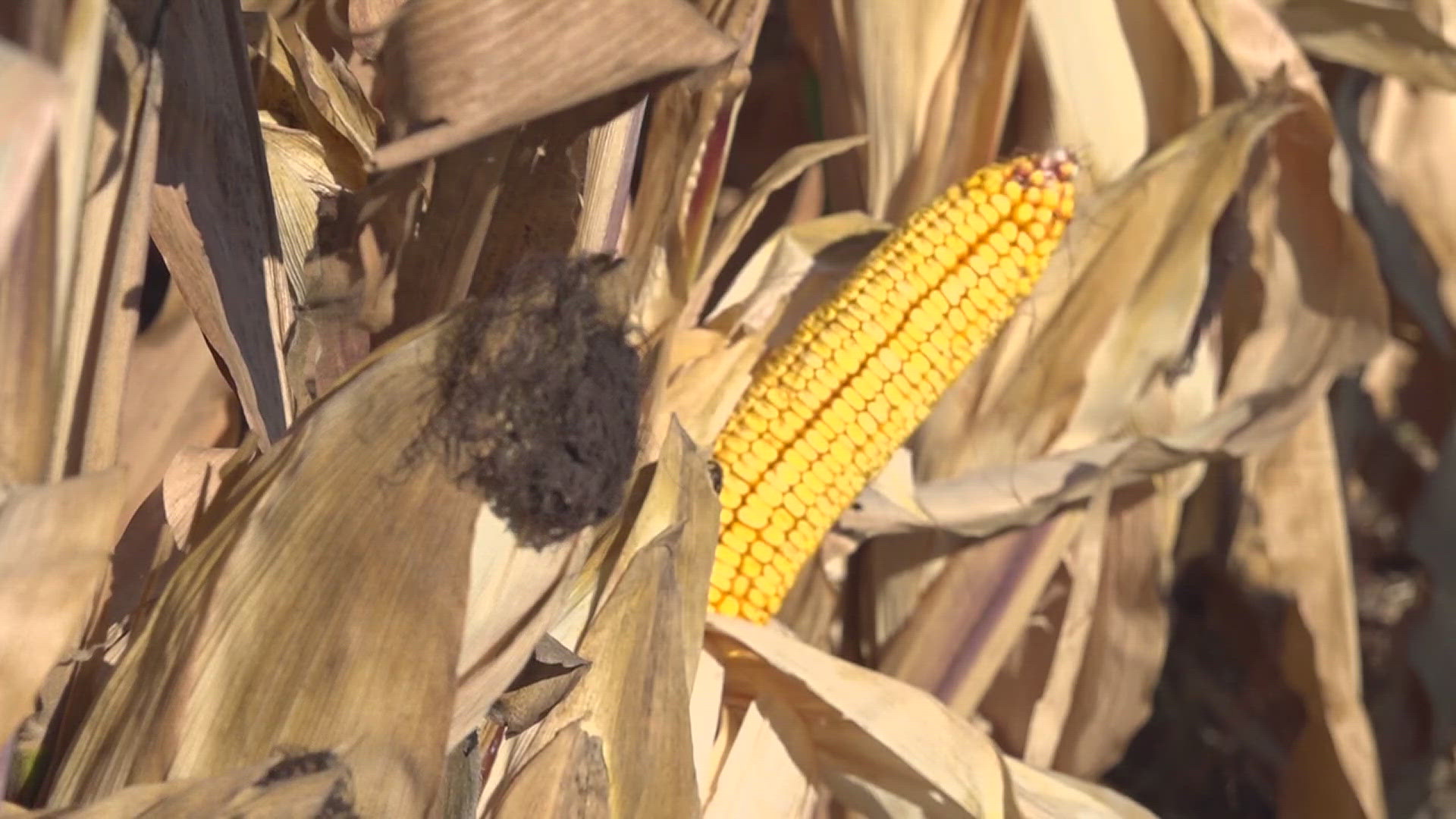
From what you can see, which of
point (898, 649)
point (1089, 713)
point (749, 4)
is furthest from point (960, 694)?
point (749, 4)

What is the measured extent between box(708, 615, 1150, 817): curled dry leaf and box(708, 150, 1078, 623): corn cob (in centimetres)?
3

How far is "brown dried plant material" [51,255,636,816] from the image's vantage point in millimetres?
430

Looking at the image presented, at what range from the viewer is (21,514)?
1.21 feet

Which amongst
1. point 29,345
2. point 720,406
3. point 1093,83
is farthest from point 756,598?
point 1093,83

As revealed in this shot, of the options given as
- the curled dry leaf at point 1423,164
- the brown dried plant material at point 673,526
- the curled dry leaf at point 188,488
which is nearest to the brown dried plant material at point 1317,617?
the curled dry leaf at point 1423,164

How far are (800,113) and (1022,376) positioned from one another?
44 cm

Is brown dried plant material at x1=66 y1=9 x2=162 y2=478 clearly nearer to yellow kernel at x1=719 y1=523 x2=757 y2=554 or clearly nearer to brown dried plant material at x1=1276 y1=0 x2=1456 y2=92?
yellow kernel at x1=719 y1=523 x2=757 y2=554

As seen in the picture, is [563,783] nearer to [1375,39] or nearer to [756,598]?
[756,598]

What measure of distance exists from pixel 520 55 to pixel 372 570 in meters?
0.19

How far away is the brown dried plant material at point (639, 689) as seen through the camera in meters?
0.55

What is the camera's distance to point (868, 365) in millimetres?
768

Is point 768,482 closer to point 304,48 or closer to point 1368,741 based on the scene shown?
point 304,48

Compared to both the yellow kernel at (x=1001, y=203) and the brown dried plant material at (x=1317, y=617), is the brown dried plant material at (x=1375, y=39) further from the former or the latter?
the yellow kernel at (x=1001, y=203)

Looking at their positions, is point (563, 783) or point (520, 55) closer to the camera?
point (520, 55)
